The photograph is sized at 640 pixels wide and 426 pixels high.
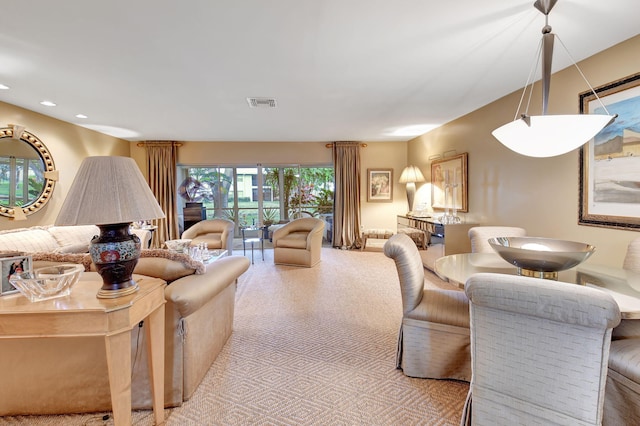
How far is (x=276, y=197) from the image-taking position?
6812 mm

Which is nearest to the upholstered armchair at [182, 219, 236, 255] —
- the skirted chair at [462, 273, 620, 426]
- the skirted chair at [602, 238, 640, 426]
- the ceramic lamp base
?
the ceramic lamp base

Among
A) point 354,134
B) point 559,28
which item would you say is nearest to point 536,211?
point 559,28

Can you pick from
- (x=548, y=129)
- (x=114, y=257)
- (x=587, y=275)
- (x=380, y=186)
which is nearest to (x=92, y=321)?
(x=114, y=257)

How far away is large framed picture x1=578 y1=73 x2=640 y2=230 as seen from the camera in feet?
7.16

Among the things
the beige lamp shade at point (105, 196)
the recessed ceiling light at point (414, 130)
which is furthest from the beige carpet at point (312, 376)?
the recessed ceiling light at point (414, 130)

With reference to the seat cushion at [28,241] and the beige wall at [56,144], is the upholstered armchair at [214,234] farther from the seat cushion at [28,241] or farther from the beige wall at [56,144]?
the beige wall at [56,144]

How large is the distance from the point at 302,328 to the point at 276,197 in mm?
4498

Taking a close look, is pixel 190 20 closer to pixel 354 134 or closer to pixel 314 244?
pixel 314 244

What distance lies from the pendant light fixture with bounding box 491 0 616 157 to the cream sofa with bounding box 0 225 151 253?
3263mm

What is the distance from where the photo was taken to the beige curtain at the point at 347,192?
252 inches

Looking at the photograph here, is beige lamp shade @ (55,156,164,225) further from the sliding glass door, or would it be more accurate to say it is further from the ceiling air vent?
the sliding glass door

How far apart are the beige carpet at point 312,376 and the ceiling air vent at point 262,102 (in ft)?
8.06

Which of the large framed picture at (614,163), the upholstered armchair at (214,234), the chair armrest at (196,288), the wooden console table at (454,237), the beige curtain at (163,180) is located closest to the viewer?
the chair armrest at (196,288)

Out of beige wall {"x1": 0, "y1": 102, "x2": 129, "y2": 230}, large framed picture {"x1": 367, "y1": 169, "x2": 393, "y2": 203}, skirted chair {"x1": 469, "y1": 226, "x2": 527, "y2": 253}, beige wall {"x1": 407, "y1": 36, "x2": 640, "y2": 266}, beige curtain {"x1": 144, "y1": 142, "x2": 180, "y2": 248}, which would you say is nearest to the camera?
beige wall {"x1": 407, "y1": 36, "x2": 640, "y2": 266}
